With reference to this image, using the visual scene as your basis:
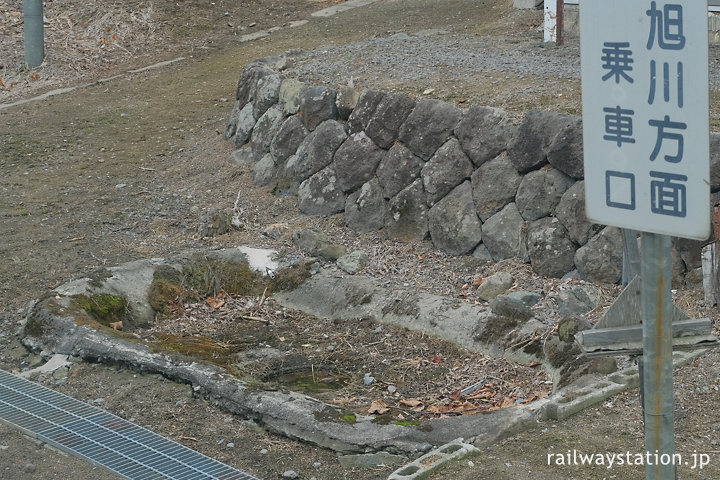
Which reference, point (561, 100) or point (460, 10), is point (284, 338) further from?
point (460, 10)

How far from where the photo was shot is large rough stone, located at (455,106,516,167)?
7371 mm

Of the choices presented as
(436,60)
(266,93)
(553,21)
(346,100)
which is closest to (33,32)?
(266,93)

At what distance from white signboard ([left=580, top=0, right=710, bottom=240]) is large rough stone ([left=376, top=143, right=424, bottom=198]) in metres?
5.20

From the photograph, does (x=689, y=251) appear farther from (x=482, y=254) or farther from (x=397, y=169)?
(x=397, y=169)

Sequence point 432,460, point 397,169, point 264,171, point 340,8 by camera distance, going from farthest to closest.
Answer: point 340,8, point 264,171, point 397,169, point 432,460

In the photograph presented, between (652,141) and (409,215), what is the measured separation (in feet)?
17.5

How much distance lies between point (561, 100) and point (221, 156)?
12.3ft

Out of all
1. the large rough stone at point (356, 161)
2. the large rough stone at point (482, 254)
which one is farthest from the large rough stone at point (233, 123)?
the large rough stone at point (482, 254)

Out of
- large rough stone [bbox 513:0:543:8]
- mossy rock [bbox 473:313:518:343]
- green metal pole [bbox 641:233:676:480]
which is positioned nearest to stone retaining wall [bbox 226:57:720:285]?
mossy rock [bbox 473:313:518:343]

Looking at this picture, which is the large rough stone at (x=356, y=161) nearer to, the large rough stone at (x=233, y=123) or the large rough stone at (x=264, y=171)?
the large rough stone at (x=264, y=171)

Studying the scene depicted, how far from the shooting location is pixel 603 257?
22.0 ft

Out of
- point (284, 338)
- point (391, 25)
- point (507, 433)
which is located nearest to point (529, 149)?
point (284, 338)

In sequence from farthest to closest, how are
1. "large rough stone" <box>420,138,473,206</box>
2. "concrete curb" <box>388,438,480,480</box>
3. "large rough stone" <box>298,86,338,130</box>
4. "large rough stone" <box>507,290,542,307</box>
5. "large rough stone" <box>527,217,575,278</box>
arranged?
"large rough stone" <box>298,86,338,130</box>, "large rough stone" <box>420,138,473,206</box>, "large rough stone" <box>527,217,575,278</box>, "large rough stone" <box>507,290,542,307</box>, "concrete curb" <box>388,438,480,480</box>

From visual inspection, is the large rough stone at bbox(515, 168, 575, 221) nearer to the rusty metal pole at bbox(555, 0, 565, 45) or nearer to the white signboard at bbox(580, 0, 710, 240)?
the rusty metal pole at bbox(555, 0, 565, 45)
